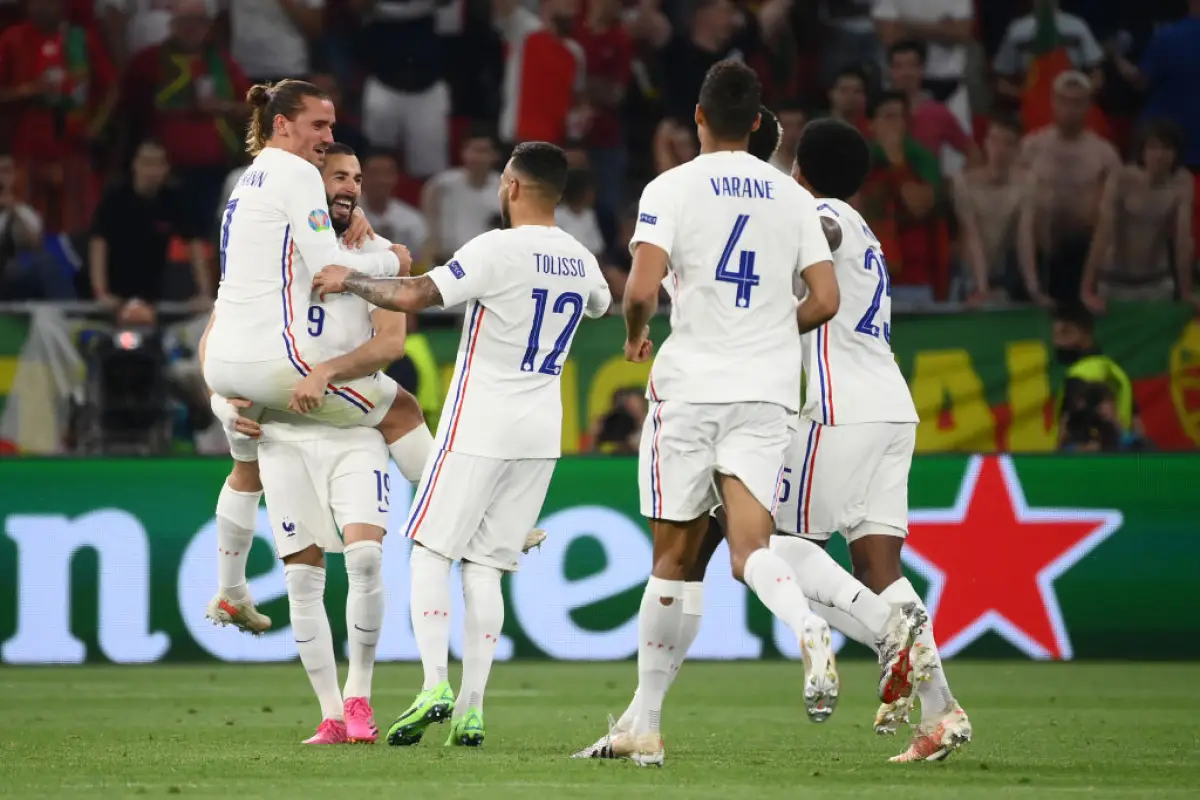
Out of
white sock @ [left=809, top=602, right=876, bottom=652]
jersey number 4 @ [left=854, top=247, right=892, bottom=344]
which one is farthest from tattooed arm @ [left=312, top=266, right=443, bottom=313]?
white sock @ [left=809, top=602, right=876, bottom=652]

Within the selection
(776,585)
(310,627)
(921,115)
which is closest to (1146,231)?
(921,115)

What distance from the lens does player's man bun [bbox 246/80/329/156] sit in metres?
7.90

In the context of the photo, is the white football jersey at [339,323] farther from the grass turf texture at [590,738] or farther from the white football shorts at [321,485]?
the grass turf texture at [590,738]

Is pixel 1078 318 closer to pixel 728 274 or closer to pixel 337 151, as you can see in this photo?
pixel 337 151

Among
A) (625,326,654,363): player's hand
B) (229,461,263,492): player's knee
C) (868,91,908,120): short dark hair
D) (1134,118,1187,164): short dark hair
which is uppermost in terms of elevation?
(868,91,908,120): short dark hair

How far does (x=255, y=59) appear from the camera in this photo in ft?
52.1

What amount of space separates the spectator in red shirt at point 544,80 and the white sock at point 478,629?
8.09 meters

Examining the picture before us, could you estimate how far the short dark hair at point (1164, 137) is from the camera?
1473 centimetres

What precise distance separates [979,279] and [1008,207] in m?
0.70

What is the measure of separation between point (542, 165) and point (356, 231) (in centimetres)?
101

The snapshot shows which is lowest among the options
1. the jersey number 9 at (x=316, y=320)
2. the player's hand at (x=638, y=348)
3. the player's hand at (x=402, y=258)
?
the jersey number 9 at (x=316, y=320)

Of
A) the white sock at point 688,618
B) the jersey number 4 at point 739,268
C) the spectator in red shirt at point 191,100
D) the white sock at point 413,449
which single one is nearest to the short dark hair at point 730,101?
the jersey number 4 at point 739,268

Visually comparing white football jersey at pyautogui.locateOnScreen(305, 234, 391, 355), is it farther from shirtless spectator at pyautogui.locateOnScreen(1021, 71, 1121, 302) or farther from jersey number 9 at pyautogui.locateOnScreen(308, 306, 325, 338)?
shirtless spectator at pyautogui.locateOnScreen(1021, 71, 1121, 302)

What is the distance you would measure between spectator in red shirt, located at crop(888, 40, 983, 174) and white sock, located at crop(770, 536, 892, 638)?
8.56 metres
